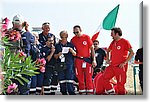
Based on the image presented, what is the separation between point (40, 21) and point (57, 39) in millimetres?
189

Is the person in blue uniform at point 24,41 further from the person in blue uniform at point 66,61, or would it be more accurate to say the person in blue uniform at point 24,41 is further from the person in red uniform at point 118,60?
the person in red uniform at point 118,60

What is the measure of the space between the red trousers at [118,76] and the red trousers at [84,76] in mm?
115

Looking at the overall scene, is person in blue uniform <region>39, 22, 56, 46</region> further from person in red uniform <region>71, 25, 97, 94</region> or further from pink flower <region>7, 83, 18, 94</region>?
pink flower <region>7, 83, 18, 94</region>

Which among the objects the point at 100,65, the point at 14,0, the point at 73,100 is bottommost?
the point at 73,100

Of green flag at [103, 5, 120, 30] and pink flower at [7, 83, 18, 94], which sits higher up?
green flag at [103, 5, 120, 30]

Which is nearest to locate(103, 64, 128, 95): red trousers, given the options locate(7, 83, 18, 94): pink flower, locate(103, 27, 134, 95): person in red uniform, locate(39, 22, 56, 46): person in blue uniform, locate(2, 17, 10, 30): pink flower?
locate(103, 27, 134, 95): person in red uniform

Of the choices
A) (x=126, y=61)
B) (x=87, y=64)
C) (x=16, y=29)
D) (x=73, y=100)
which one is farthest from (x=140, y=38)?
(x=16, y=29)

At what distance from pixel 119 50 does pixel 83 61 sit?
287 millimetres

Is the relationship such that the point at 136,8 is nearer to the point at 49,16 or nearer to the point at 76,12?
the point at 76,12

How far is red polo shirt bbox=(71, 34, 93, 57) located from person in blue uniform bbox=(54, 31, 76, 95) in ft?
0.13

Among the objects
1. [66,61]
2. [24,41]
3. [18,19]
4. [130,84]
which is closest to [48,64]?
[66,61]

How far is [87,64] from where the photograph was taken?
3.36 m

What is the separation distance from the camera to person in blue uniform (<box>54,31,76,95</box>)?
132 inches

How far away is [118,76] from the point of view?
333 centimetres
